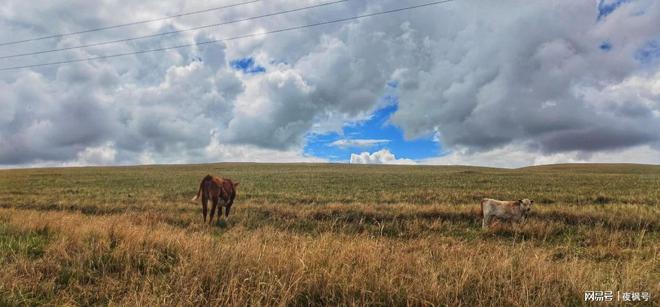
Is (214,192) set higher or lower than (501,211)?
higher

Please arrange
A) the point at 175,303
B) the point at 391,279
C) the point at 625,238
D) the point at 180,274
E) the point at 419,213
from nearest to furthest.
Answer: the point at 175,303 → the point at 391,279 → the point at 180,274 → the point at 625,238 → the point at 419,213

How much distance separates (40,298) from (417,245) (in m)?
6.78

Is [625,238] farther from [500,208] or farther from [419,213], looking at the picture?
[419,213]

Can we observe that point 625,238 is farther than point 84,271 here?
Yes

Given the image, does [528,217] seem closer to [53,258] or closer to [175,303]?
[175,303]

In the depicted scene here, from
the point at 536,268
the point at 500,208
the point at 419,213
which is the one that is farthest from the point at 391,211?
the point at 536,268

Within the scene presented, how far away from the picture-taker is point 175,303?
3.97m

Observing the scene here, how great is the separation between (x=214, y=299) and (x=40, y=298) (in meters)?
2.36

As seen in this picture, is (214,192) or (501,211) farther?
(214,192)

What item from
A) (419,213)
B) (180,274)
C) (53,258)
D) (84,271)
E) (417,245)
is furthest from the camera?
(419,213)

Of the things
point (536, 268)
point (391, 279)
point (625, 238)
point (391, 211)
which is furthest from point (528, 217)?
point (391, 279)

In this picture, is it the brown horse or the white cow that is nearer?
the white cow

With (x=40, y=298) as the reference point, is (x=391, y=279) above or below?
above

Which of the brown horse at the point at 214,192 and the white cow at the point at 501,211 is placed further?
the brown horse at the point at 214,192
